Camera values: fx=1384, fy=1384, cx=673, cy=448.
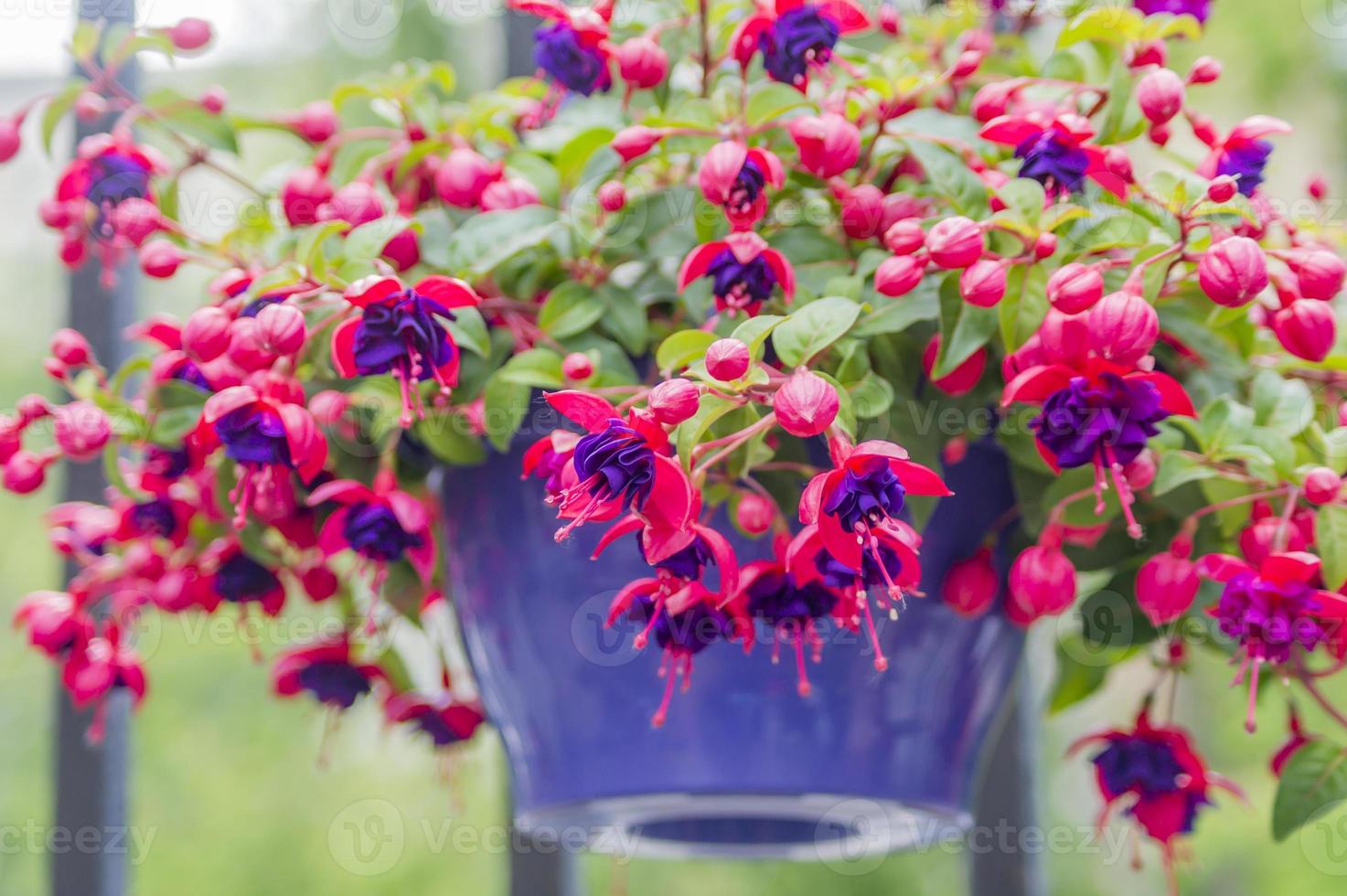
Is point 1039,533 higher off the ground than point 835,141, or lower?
lower

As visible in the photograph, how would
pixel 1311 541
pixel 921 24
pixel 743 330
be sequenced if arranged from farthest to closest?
pixel 921 24 < pixel 1311 541 < pixel 743 330

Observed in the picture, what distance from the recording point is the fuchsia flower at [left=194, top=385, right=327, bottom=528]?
577mm

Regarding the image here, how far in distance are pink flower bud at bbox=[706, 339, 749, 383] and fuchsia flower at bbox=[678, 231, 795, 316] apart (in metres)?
0.12

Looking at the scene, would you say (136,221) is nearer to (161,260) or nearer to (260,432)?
(161,260)

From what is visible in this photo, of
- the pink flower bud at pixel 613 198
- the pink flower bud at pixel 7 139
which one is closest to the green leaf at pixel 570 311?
the pink flower bud at pixel 613 198

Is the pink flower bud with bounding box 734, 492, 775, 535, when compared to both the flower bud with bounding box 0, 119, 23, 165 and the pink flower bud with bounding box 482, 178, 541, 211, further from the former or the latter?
the flower bud with bounding box 0, 119, 23, 165

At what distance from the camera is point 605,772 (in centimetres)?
68

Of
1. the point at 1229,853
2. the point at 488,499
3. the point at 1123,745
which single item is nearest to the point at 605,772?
the point at 488,499

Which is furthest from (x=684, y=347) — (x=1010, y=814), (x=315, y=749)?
(x=315, y=749)

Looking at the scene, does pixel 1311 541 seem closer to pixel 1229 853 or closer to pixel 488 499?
pixel 488 499

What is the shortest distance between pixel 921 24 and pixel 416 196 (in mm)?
327

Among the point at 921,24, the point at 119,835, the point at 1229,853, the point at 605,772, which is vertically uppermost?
the point at 921,24

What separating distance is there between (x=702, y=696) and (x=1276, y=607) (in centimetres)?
26

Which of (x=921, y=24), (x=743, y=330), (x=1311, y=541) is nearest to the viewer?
(x=743, y=330)
